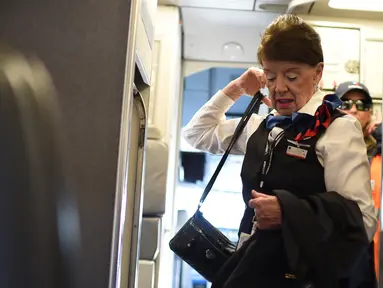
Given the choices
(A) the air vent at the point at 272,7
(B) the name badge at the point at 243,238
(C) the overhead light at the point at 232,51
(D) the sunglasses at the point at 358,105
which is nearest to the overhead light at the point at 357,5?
(A) the air vent at the point at 272,7

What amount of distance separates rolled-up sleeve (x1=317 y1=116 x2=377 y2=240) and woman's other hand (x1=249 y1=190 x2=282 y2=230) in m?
0.13

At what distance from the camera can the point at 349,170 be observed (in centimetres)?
100

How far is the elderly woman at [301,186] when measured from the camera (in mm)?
963

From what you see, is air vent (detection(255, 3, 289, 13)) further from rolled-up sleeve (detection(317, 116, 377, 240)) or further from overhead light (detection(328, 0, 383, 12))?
rolled-up sleeve (detection(317, 116, 377, 240))

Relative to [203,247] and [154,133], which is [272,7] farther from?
[203,247]

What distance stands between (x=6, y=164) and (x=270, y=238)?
1.86 ft

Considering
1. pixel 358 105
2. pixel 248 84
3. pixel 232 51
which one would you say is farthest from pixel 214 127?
pixel 232 51

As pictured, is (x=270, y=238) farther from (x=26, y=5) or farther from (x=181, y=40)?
(x=181, y=40)

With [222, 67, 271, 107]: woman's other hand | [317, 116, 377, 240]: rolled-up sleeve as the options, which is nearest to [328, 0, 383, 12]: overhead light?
[222, 67, 271, 107]: woman's other hand

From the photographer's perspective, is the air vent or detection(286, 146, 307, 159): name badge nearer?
detection(286, 146, 307, 159): name badge

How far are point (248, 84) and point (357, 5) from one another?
1.63m

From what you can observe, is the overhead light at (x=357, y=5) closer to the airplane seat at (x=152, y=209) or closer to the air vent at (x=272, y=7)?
the air vent at (x=272, y=7)

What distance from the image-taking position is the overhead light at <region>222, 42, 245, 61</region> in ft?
11.0

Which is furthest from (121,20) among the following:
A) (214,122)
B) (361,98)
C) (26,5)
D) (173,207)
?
(173,207)
